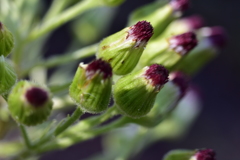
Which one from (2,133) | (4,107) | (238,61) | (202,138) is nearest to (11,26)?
(4,107)

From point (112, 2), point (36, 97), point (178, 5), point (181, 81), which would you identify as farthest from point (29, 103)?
point (178, 5)

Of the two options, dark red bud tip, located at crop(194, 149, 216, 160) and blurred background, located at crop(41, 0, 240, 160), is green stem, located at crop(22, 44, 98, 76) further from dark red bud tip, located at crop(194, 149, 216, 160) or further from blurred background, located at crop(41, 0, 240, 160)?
blurred background, located at crop(41, 0, 240, 160)

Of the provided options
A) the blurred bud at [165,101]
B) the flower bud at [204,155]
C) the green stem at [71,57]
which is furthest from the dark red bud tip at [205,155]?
the green stem at [71,57]

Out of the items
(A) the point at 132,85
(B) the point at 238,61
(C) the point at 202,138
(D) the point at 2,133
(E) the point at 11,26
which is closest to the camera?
(A) the point at 132,85

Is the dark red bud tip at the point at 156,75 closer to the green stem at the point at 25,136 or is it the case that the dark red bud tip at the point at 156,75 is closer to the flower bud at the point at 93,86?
the flower bud at the point at 93,86

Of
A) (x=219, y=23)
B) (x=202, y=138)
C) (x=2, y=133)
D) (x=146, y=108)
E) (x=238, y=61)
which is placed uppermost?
(x=219, y=23)

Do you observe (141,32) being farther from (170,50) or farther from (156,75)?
(170,50)

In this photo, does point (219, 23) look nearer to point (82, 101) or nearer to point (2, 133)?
point (2, 133)

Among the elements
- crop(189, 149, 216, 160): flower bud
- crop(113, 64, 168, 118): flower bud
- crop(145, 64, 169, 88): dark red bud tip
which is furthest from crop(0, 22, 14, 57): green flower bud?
crop(189, 149, 216, 160): flower bud
